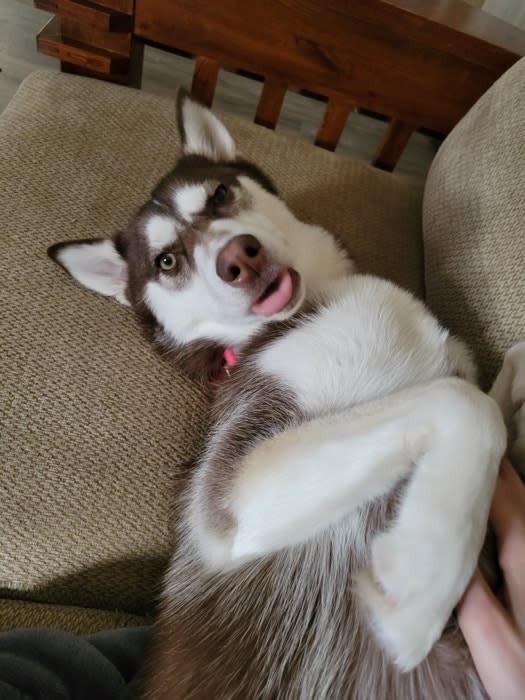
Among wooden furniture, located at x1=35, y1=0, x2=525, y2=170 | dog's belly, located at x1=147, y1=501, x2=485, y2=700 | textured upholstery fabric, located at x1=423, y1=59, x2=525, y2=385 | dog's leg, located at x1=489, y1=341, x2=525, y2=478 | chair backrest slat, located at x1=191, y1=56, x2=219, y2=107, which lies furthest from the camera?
chair backrest slat, located at x1=191, y1=56, x2=219, y2=107

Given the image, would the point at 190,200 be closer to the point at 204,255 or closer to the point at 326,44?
the point at 204,255

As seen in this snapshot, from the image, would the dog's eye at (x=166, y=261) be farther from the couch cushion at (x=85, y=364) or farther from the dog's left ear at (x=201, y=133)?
the dog's left ear at (x=201, y=133)

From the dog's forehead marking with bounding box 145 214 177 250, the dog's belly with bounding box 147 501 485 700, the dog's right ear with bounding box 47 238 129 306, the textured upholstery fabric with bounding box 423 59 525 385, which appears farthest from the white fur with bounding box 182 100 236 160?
the dog's belly with bounding box 147 501 485 700

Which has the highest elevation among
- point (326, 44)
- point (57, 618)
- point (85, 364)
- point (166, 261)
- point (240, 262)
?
point (326, 44)

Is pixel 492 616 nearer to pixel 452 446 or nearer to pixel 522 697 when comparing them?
pixel 522 697

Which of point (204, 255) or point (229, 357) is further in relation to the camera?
point (229, 357)

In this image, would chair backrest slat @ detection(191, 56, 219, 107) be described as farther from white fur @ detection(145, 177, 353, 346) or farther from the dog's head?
white fur @ detection(145, 177, 353, 346)

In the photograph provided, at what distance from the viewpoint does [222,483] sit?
123cm

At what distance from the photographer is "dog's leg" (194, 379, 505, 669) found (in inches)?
36.2

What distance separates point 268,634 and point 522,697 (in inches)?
19.1

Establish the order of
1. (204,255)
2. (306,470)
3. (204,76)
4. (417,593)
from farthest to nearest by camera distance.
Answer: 1. (204,76)
2. (204,255)
3. (306,470)
4. (417,593)

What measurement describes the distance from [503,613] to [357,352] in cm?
57

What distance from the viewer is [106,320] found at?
1537 millimetres

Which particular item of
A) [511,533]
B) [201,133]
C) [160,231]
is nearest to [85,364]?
[160,231]
